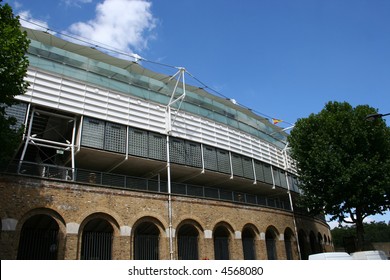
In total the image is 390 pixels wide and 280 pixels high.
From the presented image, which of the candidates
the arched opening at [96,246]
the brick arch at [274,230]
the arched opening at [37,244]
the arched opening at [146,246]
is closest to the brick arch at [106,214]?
the arched opening at [96,246]

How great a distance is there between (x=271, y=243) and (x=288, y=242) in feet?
9.38

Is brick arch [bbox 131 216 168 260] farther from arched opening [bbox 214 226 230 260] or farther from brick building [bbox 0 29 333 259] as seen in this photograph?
arched opening [bbox 214 226 230 260]

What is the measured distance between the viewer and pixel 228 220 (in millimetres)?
24234

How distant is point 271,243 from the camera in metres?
27.8

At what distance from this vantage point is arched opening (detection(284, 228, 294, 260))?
29062mm

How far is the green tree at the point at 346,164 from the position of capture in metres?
24.2

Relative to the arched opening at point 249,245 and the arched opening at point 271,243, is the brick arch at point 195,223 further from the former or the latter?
the arched opening at point 271,243

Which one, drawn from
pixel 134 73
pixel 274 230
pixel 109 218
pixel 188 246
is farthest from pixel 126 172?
pixel 274 230

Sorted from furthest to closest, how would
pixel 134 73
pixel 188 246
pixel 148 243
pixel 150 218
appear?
pixel 134 73, pixel 188 246, pixel 150 218, pixel 148 243

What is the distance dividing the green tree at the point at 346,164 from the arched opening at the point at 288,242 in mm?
3985

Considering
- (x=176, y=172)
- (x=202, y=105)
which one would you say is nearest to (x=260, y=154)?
(x=202, y=105)

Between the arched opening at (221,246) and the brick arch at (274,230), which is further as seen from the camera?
the brick arch at (274,230)

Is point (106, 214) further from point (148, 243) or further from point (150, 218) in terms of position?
point (148, 243)

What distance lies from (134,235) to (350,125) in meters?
17.9
